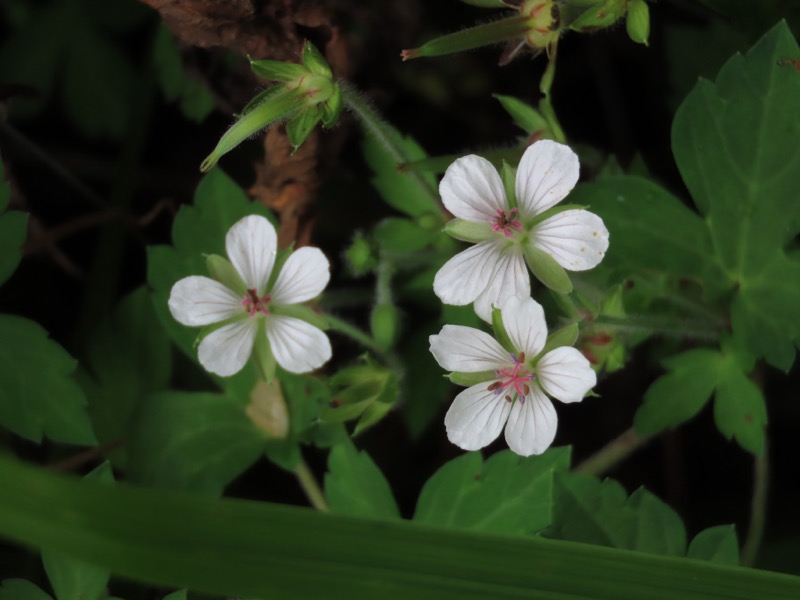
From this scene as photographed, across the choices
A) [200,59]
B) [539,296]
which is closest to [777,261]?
[539,296]

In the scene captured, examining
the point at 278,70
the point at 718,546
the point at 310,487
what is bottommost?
the point at 718,546

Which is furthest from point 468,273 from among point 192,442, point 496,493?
point 192,442

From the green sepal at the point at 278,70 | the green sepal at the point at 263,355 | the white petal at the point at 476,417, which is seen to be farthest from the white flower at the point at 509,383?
the green sepal at the point at 278,70

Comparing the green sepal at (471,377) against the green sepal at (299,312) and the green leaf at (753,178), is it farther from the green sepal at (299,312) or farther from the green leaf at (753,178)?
the green leaf at (753,178)

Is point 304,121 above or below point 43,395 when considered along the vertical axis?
above

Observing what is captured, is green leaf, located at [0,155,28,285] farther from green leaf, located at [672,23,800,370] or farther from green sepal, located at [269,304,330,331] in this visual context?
green leaf, located at [672,23,800,370]

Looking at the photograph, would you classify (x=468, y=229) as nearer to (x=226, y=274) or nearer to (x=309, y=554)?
(x=226, y=274)

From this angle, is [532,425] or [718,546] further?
[718,546]
